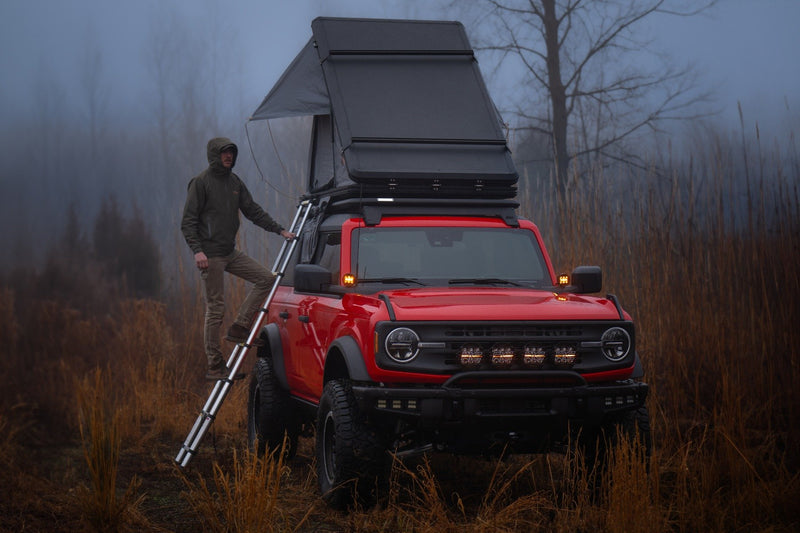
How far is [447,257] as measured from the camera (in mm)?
6953

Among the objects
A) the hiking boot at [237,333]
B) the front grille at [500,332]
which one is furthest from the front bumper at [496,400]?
the hiking boot at [237,333]

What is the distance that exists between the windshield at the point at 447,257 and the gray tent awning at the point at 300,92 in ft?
6.53

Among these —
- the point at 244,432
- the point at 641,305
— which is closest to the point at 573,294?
the point at 641,305

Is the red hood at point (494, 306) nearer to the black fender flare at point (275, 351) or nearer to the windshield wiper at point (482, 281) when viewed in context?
the windshield wiper at point (482, 281)

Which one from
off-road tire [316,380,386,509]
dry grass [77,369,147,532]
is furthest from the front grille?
dry grass [77,369,147,532]

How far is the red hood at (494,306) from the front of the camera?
567 cm

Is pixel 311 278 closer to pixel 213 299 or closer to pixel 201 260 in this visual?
pixel 201 260

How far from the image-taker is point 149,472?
27.6 ft

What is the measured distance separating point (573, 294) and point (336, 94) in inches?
105

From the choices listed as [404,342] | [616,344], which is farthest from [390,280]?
[616,344]

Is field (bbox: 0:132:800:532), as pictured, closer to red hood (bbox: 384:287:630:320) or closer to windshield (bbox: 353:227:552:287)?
red hood (bbox: 384:287:630:320)

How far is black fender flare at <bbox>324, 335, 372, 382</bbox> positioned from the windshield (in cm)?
69

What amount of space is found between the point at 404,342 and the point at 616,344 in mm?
1322

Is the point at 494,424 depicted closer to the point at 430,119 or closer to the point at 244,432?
the point at 430,119
